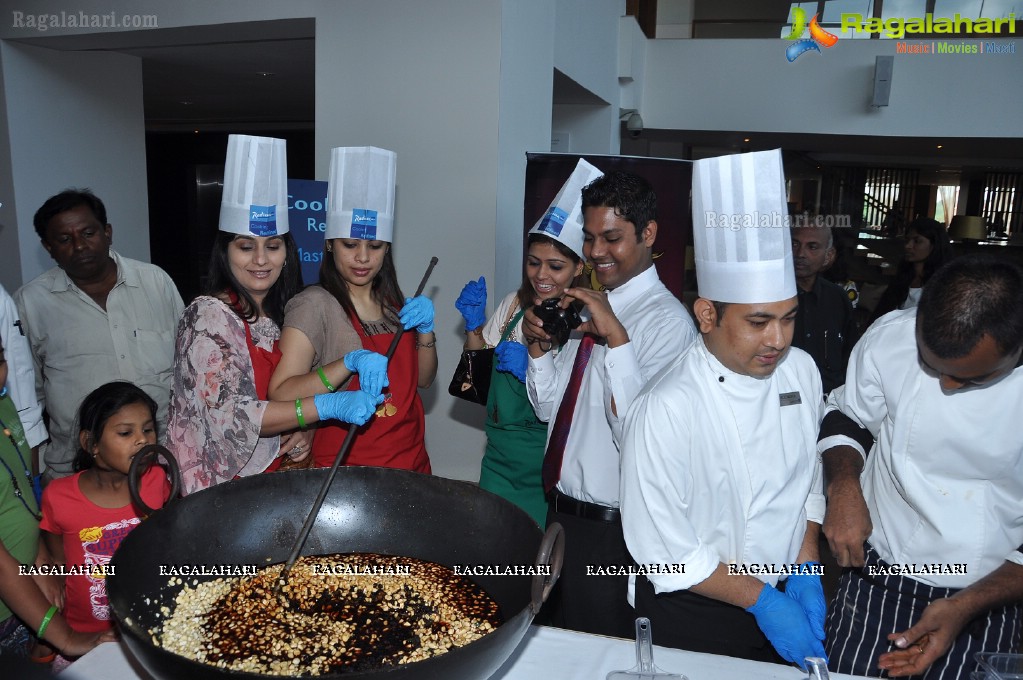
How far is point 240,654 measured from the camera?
1.09 meters

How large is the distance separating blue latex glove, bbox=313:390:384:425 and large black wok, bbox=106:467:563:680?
0.85 ft

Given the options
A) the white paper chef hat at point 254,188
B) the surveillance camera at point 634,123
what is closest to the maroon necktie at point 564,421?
the white paper chef hat at point 254,188

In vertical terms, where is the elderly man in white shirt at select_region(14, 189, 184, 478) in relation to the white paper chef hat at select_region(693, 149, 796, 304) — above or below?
below

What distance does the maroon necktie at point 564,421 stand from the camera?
1.84 metres

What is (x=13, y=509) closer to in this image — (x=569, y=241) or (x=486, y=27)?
(x=569, y=241)

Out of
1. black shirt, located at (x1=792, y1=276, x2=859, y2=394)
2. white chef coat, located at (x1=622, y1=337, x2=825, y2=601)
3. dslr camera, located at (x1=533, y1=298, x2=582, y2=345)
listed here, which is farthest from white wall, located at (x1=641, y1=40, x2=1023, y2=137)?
white chef coat, located at (x1=622, y1=337, x2=825, y2=601)

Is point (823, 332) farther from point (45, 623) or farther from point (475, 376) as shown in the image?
point (45, 623)

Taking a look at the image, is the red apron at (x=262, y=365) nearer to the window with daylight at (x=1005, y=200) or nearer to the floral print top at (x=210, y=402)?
the floral print top at (x=210, y=402)

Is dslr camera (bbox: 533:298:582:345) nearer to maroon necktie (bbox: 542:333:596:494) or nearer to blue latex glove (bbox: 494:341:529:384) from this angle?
maroon necktie (bbox: 542:333:596:494)

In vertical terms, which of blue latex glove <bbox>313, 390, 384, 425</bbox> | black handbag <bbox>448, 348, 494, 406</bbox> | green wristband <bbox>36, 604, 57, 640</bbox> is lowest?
green wristband <bbox>36, 604, 57, 640</bbox>

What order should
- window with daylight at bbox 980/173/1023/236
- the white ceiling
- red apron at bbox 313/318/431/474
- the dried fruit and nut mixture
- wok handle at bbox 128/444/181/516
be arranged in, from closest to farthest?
the dried fruit and nut mixture, wok handle at bbox 128/444/181/516, red apron at bbox 313/318/431/474, the white ceiling, window with daylight at bbox 980/173/1023/236

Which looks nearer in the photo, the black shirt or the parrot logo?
the black shirt

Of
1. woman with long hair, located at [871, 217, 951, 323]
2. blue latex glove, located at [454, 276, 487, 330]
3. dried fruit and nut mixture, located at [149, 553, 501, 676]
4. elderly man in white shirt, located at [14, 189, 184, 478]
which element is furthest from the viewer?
woman with long hair, located at [871, 217, 951, 323]

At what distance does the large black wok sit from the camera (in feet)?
3.89
